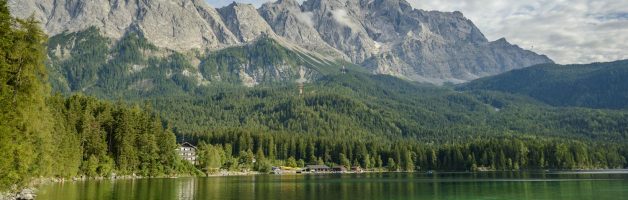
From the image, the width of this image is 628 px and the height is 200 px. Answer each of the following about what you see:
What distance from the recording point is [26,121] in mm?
49781

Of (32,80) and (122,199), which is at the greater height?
(32,80)

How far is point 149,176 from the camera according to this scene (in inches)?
5030

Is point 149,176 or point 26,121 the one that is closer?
point 26,121

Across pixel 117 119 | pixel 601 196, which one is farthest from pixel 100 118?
pixel 601 196

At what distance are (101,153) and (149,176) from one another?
52.6 ft

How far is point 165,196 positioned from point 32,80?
25170mm

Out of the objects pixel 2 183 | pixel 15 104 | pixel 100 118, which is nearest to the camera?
pixel 15 104

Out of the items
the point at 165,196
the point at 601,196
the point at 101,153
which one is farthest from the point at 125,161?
the point at 601,196

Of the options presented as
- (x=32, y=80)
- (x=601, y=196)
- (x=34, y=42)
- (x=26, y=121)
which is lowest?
(x=601, y=196)

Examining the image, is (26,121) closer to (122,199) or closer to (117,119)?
(122,199)

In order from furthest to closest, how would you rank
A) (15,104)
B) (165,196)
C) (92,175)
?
(92,175) < (165,196) < (15,104)

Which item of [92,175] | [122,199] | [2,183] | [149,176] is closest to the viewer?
[2,183]

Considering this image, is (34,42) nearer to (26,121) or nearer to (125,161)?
(26,121)

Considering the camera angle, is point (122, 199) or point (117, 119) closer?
point (122, 199)
